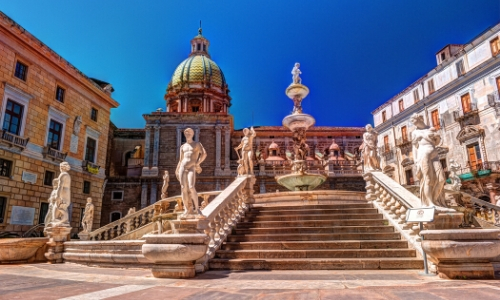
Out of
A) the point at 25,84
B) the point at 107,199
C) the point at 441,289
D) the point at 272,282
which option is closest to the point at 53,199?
the point at 272,282

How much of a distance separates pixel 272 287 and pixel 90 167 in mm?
22031

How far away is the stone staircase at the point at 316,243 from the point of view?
19.5 ft

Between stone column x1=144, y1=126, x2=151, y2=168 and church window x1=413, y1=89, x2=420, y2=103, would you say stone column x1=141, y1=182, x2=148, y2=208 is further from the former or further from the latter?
church window x1=413, y1=89, x2=420, y2=103

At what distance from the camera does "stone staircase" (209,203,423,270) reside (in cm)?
595

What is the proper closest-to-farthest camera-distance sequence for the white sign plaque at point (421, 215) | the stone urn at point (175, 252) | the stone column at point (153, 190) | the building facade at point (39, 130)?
the white sign plaque at point (421, 215) < the stone urn at point (175, 252) < the building facade at point (39, 130) < the stone column at point (153, 190)

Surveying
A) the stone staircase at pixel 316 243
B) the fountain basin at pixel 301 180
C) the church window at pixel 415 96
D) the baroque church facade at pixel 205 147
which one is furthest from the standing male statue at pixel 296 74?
the church window at pixel 415 96

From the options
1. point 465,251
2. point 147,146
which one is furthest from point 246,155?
point 147,146

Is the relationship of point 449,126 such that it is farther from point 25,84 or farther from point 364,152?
point 25,84

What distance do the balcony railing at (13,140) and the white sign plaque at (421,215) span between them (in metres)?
19.2

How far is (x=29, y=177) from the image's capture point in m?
17.9

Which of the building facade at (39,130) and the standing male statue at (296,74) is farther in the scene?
the building facade at (39,130)

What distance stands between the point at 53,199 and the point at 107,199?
23.6 meters

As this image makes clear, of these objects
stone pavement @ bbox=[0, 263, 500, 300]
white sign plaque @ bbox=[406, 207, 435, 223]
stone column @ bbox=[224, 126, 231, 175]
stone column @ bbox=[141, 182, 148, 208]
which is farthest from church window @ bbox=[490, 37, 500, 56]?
stone column @ bbox=[141, 182, 148, 208]

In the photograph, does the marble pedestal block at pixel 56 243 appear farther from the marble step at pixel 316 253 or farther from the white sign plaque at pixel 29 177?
the white sign plaque at pixel 29 177
